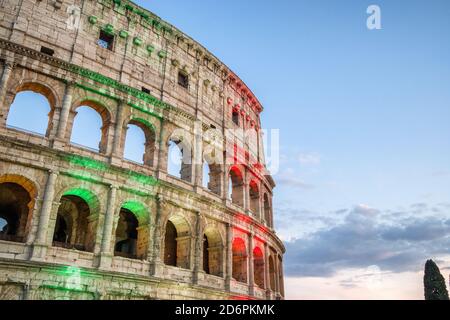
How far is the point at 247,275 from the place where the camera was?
19.2m

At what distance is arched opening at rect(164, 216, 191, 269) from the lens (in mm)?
16869

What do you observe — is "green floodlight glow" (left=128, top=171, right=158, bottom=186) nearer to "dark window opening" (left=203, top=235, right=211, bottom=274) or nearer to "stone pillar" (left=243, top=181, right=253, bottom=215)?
"dark window opening" (left=203, top=235, right=211, bottom=274)

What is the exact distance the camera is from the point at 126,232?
57.1 ft

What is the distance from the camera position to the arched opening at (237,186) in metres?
21.9

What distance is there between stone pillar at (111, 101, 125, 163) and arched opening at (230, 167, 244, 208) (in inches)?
314

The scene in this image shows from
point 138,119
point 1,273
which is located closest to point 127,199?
point 138,119

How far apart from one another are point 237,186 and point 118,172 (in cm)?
875

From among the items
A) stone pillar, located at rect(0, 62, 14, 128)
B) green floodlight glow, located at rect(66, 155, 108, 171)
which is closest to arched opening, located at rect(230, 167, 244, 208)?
green floodlight glow, located at rect(66, 155, 108, 171)

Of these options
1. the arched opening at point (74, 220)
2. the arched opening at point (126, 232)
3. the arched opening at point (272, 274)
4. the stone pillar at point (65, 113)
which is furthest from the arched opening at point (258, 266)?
the stone pillar at point (65, 113)

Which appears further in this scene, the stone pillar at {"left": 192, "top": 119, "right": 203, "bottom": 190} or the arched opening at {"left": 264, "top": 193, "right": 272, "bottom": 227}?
the arched opening at {"left": 264, "top": 193, "right": 272, "bottom": 227}

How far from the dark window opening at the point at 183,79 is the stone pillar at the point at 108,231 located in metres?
8.20

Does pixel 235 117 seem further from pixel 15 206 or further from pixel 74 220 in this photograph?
pixel 15 206

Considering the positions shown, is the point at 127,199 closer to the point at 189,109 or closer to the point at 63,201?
the point at 63,201

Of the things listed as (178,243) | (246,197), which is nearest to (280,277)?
(246,197)
